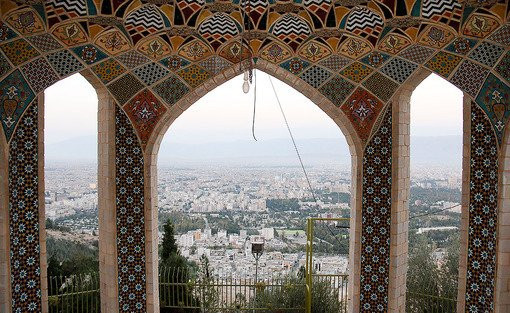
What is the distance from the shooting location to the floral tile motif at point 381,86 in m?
5.95

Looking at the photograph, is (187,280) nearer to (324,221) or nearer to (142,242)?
(142,242)

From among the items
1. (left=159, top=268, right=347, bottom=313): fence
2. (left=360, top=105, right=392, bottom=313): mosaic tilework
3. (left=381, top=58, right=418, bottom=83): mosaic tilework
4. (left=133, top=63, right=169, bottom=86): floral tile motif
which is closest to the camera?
(left=381, top=58, right=418, bottom=83): mosaic tilework

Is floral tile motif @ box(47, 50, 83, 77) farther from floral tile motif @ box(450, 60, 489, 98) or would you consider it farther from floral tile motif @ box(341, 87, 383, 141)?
floral tile motif @ box(450, 60, 489, 98)

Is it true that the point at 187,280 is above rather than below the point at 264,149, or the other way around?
below

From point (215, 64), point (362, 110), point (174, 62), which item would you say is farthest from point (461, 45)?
point (174, 62)

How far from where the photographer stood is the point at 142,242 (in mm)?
6121

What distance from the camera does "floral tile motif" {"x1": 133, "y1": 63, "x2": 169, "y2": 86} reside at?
5.83 meters

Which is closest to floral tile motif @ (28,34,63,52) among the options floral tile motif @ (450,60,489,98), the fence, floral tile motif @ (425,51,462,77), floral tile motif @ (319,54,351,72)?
floral tile motif @ (319,54,351,72)

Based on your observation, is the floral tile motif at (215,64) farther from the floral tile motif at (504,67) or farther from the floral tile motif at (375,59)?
the floral tile motif at (504,67)

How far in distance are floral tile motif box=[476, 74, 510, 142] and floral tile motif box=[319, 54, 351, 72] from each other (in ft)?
5.14

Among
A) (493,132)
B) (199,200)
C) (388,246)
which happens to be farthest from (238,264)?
(493,132)

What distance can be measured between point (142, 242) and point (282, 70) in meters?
2.81

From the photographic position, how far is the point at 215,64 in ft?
19.5

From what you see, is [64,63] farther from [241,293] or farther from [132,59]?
[241,293]
